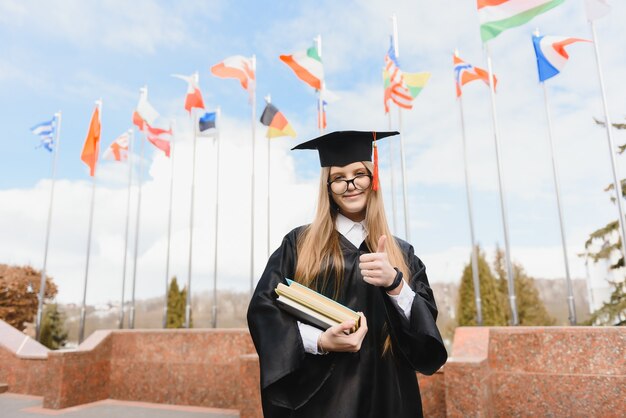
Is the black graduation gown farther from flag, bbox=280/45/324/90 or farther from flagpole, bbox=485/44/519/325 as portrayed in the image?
flag, bbox=280/45/324/90

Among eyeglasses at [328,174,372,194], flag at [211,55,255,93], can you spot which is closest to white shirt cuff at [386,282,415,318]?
eyeglasses at [328,174,372,194]

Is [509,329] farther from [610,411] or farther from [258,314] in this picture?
[258,314]

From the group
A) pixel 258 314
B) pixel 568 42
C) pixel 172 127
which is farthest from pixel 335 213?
pixel 172 127

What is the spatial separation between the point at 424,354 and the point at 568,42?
31.8 ft

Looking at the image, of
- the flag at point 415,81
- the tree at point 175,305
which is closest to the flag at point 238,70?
the flag at point 415,81

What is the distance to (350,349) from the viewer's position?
6.40ft

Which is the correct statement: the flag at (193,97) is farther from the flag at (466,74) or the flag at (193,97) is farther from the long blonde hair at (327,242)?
the long blonde hair at (327,242)

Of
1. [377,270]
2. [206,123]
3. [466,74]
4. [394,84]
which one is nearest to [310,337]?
[377,270]

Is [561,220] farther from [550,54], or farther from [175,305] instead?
[175,305]

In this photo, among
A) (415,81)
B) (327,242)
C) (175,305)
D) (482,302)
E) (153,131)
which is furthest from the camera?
(175,305)

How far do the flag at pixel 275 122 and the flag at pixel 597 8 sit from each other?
762 centimetres

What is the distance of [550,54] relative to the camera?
380 inches

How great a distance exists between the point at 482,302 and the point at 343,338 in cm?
1822

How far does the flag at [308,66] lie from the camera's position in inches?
456
